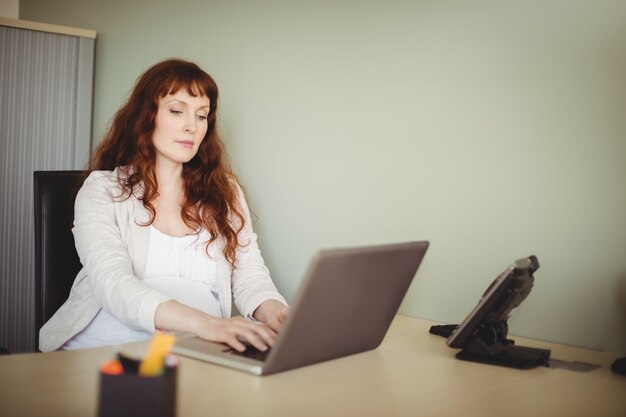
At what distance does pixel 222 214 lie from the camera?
2.15m

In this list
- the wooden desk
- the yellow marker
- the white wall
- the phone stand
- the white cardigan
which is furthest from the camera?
the white wall

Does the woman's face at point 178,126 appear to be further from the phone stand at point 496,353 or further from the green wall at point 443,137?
the phone stand at point 496,353

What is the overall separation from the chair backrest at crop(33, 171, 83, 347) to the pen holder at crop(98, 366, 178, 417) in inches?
48.3

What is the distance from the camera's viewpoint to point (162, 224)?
2064 millimetres

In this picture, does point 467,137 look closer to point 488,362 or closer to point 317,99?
point 317,99

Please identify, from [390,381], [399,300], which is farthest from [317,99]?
[390,381]

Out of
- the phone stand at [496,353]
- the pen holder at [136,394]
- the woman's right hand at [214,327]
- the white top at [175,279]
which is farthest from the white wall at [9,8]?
the pen holder at [136,394]

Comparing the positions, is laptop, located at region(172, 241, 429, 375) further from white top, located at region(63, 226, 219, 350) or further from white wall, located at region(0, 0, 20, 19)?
white wall, located at region(0, 0, 20, 19)

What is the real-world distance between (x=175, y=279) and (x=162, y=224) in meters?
0.17

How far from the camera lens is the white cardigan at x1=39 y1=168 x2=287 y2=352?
172cm

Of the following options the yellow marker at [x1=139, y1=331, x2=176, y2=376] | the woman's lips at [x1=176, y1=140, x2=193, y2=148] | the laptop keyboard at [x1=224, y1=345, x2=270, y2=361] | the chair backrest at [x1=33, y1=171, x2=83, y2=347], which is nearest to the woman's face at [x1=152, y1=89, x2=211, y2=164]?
the woman's lips at [x1=176, y1=140, x2=193, y2=148]

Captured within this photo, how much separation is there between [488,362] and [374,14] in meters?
1.15

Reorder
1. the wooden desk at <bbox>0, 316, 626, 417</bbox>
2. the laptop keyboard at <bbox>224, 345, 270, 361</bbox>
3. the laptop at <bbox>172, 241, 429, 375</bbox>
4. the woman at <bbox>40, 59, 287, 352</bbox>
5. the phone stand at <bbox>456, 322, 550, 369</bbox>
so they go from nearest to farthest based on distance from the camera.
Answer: the wooden desk at <bbox>0, 316, 626, 417</bbox> → the laptop at <bbox>172, 241, 429, 375</bbox> → the laptop keyboard at <bbox>224, 345, 270, 361</bbox> → the phone stand at <bbox>456, 322, 550, 369</bbox> → the woman at <bbox>40, 59, 287, 352</bbox>

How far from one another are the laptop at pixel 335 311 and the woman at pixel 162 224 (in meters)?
0.28
